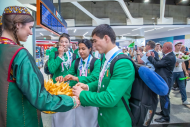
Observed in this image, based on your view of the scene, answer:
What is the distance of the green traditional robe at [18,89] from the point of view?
838mm

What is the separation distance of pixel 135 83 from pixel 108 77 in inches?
10.7

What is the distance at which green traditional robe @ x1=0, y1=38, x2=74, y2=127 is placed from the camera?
838mm

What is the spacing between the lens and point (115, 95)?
3.44ft

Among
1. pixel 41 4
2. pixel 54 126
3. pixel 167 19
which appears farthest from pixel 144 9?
pixel 54 126

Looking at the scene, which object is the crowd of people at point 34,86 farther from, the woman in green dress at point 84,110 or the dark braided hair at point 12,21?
the woman in green dress at point 84,110

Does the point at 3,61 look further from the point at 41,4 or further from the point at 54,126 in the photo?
the point at 41,4

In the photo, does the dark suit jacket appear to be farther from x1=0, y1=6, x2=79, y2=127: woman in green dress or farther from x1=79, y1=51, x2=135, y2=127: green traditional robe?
x1=0, y1=6, x2=79, y2=127: woman in green dress

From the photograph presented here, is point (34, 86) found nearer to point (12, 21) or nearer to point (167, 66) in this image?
point (12, 21)

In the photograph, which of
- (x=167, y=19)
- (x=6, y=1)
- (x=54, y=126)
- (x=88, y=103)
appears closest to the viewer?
(x=88, y=103)

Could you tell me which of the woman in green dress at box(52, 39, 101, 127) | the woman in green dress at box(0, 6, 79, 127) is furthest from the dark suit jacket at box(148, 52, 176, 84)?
the woman in green dress at box(0, 6, 79, 127)

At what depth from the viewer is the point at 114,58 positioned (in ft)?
3.84

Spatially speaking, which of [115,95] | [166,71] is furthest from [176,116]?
[115,95]

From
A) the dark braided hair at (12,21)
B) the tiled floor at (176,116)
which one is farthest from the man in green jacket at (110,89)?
the tiled floor at (176,116)

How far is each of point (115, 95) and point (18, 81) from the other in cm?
69
